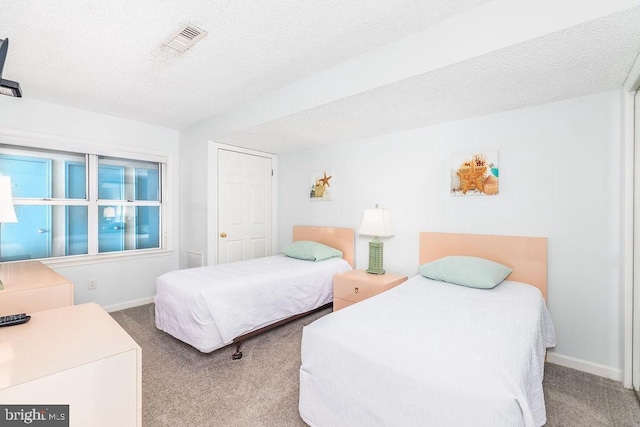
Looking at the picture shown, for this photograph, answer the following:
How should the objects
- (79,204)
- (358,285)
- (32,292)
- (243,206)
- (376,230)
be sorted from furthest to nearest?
(243,206) < (79,204) < (376,230) < (358,285) < (32,292)

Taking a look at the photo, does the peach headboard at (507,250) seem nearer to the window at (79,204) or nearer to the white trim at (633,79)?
the white trim at (633,79)

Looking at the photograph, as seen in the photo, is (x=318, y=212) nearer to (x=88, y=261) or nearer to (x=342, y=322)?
(x=342, y=322)

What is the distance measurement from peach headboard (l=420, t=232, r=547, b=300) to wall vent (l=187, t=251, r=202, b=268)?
107 inches

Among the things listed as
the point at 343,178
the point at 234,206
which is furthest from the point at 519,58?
the point at 234,206

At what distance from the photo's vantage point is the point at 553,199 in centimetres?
239

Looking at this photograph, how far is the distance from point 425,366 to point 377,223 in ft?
6.45

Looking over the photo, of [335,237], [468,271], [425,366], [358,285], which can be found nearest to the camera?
[425,366]

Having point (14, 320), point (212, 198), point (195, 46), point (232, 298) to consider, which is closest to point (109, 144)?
point (212, 198)

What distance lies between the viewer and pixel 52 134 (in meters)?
3.12

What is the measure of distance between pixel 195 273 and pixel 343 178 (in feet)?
6.52

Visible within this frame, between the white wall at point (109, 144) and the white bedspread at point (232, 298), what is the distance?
48.7 inches

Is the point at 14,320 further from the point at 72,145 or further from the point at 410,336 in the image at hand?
the point at 72,145

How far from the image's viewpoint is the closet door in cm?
385

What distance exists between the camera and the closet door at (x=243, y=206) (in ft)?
12.6
